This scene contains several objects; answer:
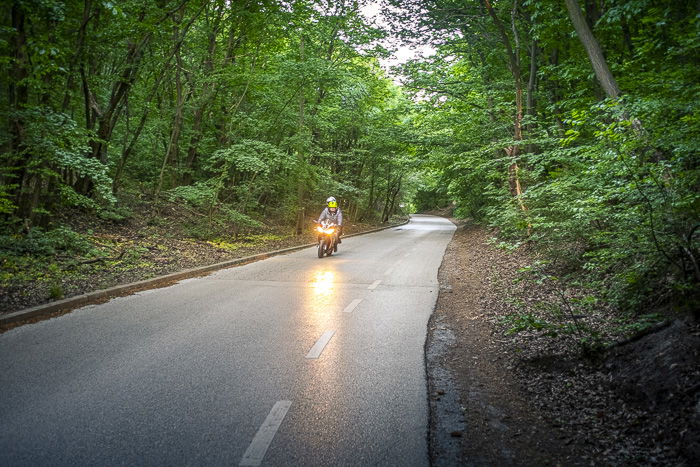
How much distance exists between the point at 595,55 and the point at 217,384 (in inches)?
352

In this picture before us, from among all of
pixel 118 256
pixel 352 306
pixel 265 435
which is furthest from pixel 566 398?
pixel 118 256

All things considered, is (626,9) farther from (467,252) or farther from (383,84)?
(383,84)

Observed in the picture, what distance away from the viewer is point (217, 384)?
13.5 feet

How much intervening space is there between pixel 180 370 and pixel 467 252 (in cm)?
1406

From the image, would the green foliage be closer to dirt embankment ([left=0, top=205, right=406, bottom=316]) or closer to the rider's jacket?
the rider's jacket

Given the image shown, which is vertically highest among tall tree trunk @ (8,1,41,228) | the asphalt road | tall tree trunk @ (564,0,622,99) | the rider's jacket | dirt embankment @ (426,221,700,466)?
tall tree trunk @ (564,0,622,99)

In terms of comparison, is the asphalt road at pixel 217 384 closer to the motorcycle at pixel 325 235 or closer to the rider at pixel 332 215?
the motorcycle at pixel 325 235

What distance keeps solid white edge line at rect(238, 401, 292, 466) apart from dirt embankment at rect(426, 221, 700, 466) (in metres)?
1.27

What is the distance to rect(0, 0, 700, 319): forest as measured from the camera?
19.5 feet

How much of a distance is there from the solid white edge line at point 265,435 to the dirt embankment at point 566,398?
1273 mm

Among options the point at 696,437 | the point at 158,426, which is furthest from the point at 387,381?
the point at 696,437

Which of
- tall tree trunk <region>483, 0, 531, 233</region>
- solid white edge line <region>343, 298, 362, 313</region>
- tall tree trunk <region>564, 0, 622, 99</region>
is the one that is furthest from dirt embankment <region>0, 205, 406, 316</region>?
tall tree trunk <region>564, 0, 622, 99</region>

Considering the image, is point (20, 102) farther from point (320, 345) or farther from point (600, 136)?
point (600, 136)

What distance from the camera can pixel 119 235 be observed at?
13.1 m
